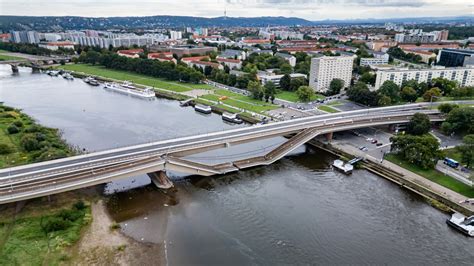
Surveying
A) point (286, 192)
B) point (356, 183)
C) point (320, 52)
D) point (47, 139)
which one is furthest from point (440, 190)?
point (320, 52)

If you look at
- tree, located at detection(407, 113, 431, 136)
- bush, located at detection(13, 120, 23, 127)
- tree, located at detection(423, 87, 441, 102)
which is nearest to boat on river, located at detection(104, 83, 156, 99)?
bush, located at detection(13, 120, 23, 127)

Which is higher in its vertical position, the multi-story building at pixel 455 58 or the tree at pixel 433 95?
the multi-story building at pixel 455 58

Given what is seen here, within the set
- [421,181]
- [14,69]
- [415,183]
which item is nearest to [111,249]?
[415,183]

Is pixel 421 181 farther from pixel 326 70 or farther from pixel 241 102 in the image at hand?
pixel 326 70

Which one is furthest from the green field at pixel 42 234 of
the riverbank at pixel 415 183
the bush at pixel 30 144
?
the riverbank at pixel 415 183

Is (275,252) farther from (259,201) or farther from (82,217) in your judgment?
(82,217)

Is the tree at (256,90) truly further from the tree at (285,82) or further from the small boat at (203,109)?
the small boat at (203,109)
